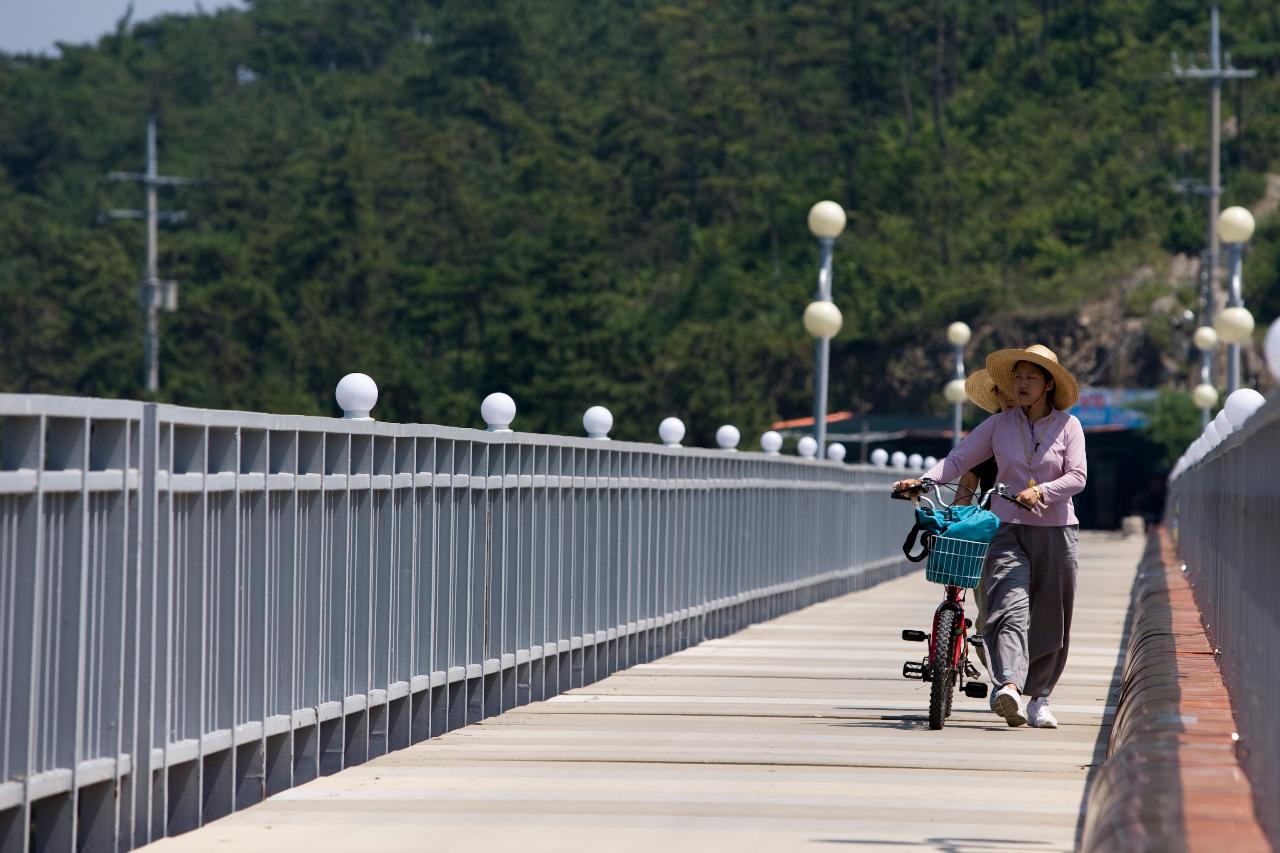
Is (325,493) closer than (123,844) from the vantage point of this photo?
No

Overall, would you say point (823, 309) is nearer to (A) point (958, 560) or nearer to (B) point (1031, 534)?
(B) point (1031, 534)

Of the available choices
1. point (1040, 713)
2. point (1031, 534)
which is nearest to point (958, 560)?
point (1031, 534)

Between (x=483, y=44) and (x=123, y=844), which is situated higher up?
(x=483, y=44)

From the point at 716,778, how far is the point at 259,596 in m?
1.97

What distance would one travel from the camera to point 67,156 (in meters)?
148

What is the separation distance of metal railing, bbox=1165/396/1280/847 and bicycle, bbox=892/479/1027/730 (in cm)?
109

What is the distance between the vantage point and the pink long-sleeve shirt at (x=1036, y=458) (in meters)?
11.3

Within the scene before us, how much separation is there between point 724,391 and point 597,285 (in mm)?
8677

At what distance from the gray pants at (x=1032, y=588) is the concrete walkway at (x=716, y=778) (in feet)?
1.35

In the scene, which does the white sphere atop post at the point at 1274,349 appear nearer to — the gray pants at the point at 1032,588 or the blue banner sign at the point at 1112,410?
the gray pants at the point at 1032,588

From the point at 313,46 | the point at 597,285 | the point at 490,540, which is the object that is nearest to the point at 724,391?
the point at 597,285

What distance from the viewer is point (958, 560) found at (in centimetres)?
1098

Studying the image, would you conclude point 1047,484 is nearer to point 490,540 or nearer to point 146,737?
point 490,540

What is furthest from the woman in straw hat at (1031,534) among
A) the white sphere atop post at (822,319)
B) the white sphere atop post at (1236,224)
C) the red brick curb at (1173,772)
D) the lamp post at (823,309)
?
the white sphere atop post at (1236,224)
